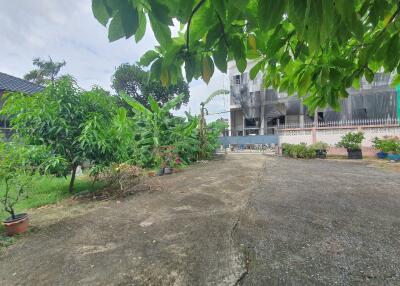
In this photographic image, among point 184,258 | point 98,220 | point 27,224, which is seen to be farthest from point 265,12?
point 27,224

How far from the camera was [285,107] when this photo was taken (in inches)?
701

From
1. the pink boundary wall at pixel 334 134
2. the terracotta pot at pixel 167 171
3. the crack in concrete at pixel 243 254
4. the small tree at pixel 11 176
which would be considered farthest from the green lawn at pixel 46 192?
the pink boundary wall at pixel 334 134

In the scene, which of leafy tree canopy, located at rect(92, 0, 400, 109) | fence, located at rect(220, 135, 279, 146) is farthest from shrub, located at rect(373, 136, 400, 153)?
leafy tree canopy, located at rect(92, 0, 400, 109)

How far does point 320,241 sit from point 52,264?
2.98 meters

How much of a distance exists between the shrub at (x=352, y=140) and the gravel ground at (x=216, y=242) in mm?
7549

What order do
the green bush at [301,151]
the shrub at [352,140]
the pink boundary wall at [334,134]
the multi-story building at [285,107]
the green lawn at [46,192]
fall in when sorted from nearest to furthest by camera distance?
the green lawn at [46,192]
the shrub at [352,140]
the pink boundary wall at [334,134]
the green bush at [301,151]
the multi-story building at [285,107]

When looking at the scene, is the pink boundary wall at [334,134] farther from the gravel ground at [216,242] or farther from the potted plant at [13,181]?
the potted plant at [13,181]

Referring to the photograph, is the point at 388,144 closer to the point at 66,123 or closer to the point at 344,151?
the point at 344,151

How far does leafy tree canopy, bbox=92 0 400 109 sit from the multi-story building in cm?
1317

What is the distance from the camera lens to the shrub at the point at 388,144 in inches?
410

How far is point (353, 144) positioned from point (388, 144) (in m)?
1.41

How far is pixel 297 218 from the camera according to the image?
11.9ft

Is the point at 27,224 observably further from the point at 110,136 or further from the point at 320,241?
the point at 320,241

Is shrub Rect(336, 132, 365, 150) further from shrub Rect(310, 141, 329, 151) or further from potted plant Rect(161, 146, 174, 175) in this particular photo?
potted plant Rect(161, 146, 174, 175)
